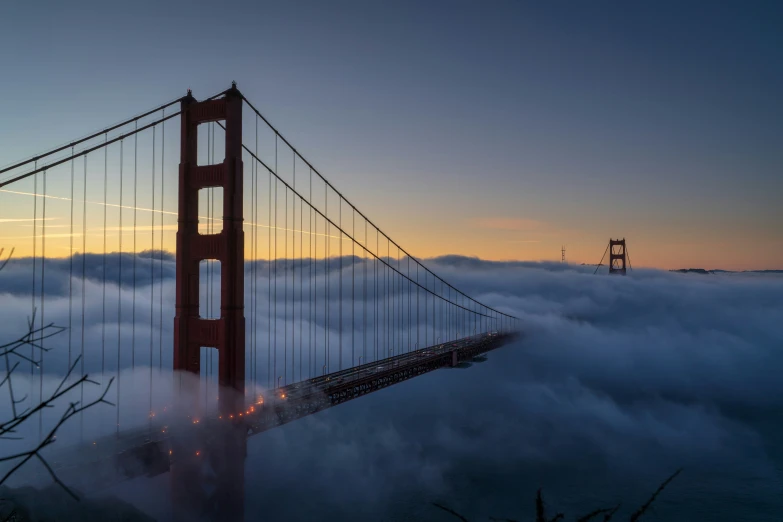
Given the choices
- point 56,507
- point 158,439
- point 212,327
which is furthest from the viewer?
point 56,507

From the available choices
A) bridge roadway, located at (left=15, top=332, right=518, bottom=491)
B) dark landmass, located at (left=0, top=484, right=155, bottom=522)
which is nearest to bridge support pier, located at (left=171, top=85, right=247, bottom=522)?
bridge roadway, located at (left=15, top=332, right=518, bottom=491)

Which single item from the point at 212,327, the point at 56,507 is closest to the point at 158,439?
the point at 212,327

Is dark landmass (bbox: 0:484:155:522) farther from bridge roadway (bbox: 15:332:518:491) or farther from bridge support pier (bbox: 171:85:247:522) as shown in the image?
bridge support pier (bbox: 171:85:247:522)

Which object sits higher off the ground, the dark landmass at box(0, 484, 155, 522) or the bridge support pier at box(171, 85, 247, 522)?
the bridge support pier at box(171, 85, 247, 522)

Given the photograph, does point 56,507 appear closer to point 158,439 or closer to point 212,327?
point 158,439

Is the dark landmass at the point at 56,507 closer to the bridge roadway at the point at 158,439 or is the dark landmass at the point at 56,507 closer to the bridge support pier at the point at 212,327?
the bridge roadway at the point at 158,439

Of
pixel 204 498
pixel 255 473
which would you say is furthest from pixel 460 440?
pixel 204 498

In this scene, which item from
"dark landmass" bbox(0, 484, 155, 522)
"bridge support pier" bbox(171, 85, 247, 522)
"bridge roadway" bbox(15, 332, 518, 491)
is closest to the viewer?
"bridge roadway" bbox(15, 332, 518, 491)

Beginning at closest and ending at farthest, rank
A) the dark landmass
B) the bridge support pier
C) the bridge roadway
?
the bridge roadway → the bridge support pier → the dark landmass
